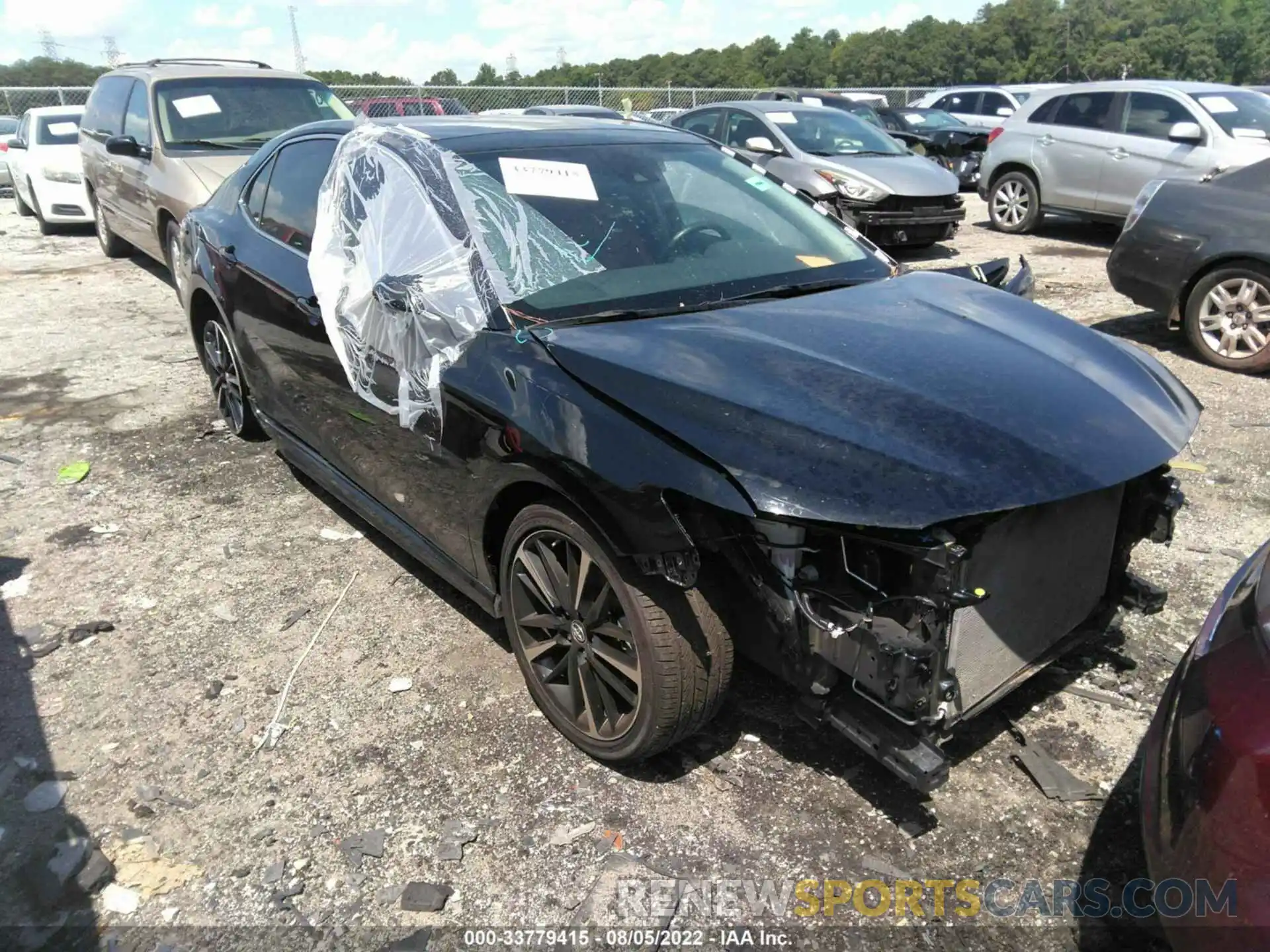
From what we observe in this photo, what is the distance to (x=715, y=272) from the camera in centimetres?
307

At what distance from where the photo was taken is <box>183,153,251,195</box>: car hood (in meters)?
7.07

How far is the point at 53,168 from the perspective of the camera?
39.8ft

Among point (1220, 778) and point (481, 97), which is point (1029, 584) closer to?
point (1220, 778)

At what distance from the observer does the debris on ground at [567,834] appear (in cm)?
245

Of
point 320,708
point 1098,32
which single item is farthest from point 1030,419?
point 1098,32

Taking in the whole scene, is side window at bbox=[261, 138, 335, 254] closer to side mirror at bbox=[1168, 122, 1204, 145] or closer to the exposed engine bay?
the exposed engine bay

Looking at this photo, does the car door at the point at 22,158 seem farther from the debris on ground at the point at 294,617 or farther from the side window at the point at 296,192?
the debris on ground at the point at 294,617

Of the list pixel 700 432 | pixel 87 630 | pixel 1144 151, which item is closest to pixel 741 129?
pixel 1144 151

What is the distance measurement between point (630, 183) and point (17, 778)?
9.02 feet

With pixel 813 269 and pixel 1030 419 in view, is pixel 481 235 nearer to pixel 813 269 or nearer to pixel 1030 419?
pixel 813 269

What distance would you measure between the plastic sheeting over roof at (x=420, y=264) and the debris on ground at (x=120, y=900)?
1.50m

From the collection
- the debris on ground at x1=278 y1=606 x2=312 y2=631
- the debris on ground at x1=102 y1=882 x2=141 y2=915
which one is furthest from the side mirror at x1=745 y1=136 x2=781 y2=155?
the debris on ground at x1=102 y1=882 x2=141 y2=915

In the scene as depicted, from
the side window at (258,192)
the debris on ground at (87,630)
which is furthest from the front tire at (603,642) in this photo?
the side window at (258,192)

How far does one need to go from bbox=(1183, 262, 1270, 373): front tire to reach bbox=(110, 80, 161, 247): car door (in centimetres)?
798
